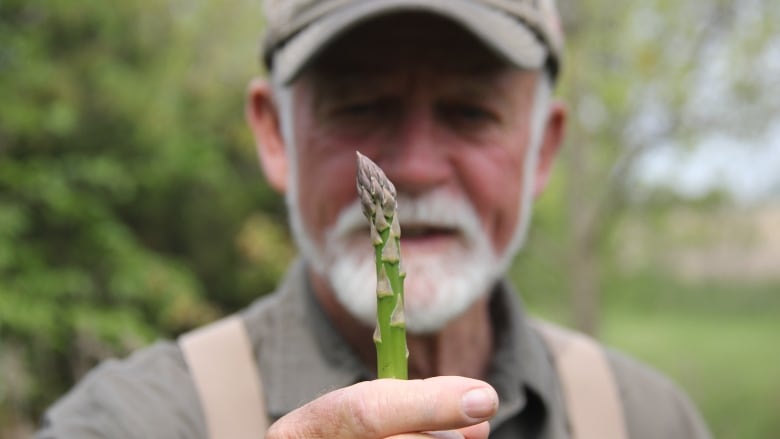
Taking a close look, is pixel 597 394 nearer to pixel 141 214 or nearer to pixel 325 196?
pixel 325 196

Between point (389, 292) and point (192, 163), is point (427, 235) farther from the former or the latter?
point (192, 163)

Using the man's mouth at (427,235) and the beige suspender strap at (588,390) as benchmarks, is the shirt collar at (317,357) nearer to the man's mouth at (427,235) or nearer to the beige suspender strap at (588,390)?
the beige suspender strap at (588,390)

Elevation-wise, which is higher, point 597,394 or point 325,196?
point 325,196

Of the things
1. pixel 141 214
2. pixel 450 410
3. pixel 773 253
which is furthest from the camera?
pixel 773 253

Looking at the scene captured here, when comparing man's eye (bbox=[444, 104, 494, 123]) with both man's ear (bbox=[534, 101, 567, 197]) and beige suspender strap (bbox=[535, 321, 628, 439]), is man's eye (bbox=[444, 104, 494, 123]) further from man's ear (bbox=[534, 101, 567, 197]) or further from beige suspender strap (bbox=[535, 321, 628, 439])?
beige suspender strap (bbox=[535, 321, 628, 439])

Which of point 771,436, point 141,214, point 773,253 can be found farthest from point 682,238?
point 141,214

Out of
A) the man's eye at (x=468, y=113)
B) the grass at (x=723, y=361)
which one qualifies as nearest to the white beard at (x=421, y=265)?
the man's eye at (x=468, y=113)
